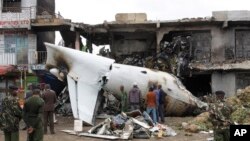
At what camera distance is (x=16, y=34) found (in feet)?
98.9

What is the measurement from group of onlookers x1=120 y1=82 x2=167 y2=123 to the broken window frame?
11.6 metres

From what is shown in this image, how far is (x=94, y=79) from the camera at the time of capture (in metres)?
20.2

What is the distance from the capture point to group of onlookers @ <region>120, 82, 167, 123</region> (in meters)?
19.8

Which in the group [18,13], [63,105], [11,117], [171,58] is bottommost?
[63,105]

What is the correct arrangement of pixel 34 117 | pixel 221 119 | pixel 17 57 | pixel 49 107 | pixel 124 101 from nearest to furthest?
1. pixel 221 119
2. pixel 34 117
3. pixel 49 107
4. pixel 124 101
5. pixel 17 57

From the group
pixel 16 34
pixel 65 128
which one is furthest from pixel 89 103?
pixel 16 34

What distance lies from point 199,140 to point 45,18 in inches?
631

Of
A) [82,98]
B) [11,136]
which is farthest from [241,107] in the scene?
[11,136]

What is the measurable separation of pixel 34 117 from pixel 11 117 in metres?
0.64

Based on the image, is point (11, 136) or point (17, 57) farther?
point (17, 57)

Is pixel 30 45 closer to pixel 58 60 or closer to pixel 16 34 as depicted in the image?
pixel 16 34

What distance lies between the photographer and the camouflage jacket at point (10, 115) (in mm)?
12617

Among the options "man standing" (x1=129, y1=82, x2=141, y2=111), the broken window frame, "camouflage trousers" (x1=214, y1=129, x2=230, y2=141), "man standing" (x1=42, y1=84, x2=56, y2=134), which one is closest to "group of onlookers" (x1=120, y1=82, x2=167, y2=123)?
"man standing" (x1=129, y1=82, x2=141, y2=111)

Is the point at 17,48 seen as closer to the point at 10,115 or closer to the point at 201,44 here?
the point at 201,44
